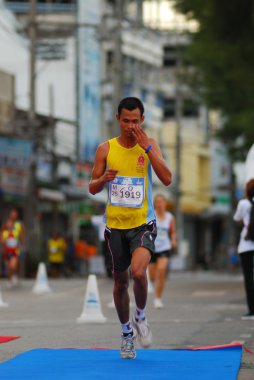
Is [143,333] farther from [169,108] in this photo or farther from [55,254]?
[169,108]

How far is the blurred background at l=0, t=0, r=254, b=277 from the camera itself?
3825 cm

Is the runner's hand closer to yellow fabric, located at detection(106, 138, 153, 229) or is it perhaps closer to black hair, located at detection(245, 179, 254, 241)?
yellow fabric, located at detection(106, 138, 153, 229)

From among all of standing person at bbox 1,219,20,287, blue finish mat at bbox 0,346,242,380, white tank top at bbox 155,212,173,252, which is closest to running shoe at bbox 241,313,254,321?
white tank top at bbox 155,212,173,252

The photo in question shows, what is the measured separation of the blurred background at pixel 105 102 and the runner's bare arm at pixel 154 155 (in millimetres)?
14184

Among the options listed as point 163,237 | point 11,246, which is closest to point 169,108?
point 11,246

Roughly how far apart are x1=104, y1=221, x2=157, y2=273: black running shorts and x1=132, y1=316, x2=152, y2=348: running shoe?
44 centimetres

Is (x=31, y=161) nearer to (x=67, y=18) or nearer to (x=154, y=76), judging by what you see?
(x=67, y=18)

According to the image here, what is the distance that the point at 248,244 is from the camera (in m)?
17.1

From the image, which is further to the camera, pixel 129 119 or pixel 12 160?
pixel 12 160

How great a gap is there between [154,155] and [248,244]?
6.95 metres

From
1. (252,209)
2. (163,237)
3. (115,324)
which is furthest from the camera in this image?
(163,237)

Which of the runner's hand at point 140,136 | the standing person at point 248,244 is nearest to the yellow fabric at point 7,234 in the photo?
the standing person at point 248,244

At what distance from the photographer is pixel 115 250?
10.7 metres

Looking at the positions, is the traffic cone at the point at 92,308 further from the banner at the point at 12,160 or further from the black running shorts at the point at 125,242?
the banner at the point at 12,160
